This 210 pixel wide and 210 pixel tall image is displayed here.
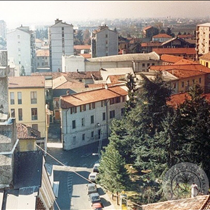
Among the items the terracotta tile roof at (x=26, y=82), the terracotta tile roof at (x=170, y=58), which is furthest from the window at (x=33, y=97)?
the terracotta tile roof at (x=170, y=58)

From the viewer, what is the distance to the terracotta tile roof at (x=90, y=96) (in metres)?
6.35

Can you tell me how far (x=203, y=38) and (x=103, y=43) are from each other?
4.93 meters

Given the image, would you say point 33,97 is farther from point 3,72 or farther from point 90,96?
point 3,72

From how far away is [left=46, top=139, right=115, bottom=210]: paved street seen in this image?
4336 millimetres

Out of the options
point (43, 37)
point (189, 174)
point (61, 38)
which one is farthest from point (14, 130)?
point (43, 37)

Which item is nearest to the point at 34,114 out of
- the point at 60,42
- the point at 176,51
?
the point at 60,42

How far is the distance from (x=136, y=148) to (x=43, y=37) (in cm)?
1616

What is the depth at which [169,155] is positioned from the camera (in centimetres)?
441

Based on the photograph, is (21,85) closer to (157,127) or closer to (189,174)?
(157,127)

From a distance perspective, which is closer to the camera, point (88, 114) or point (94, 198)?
point (94, 198)

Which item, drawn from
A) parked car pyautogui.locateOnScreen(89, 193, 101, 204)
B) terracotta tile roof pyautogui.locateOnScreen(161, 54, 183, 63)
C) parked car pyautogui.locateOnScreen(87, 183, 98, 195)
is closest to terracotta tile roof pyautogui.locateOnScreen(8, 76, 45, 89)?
parked car pyautogui.locateOnScreen(87, 183, 98, 195)

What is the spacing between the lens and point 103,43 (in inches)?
540

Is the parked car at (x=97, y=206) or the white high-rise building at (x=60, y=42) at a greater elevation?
the white high-rise building at (x=60, y=42)

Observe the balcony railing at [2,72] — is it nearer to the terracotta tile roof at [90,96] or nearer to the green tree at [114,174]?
the green tree at [114,174]
